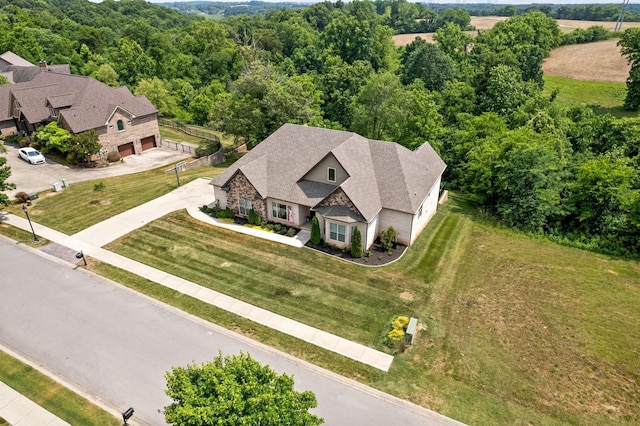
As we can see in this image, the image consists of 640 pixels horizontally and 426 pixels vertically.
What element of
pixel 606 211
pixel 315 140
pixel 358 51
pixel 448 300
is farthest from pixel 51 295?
pixel 358 51

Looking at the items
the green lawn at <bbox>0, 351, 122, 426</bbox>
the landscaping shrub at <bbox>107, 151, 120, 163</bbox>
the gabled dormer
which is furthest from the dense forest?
the green lawn at <bbox>0, 351, 122, 426</bbox>

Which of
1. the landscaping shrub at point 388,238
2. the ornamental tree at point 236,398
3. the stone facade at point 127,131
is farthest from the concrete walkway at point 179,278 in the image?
the stone facade at point 127,131

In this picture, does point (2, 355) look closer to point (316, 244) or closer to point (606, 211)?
point (316, 244)

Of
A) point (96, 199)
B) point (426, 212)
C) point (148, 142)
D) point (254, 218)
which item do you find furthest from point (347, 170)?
point (148, 142)

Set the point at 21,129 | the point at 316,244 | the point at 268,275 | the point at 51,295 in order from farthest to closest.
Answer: the point at 21,129
the point at 316,244
the point at 268,275
the point at 51,295

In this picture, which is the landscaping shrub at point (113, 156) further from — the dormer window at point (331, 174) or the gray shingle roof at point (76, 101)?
the dormer window at point (331, 174)

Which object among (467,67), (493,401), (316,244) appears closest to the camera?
(493,401)
